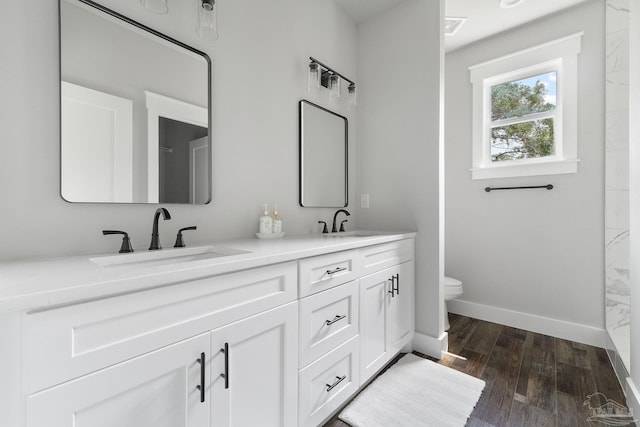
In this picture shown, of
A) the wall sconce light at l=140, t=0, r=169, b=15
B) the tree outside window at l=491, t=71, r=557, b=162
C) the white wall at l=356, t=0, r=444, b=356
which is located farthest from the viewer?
the tree outside window at l=491, t=71, r=557, b=162

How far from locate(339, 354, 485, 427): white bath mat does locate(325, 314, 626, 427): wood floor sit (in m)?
0.06

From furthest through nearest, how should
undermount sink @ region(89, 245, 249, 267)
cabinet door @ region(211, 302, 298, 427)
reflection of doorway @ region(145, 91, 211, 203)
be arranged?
1. reflection of doorway @ region(145, 91, 211, 203)
2. undermount sink @ region(89, 245, 249, 267)
3. cabinet door @ region(211, 302, 298, 427)

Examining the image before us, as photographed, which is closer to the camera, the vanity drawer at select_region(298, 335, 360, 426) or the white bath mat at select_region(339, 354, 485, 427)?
the vanity drawer at select_region(298, 335, 360, 426)

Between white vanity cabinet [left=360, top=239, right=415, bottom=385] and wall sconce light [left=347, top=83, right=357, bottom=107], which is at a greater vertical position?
wall sconce light [left=347, top=83, right=357, bottom=107]

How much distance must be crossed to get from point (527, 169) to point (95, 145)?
3.01 m

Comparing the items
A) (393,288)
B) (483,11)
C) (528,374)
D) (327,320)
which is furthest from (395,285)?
(483,11)

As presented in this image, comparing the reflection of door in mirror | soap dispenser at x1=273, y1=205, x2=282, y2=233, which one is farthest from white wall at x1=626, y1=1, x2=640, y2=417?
the reflection of door in mirror

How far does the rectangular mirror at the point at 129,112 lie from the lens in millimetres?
1063

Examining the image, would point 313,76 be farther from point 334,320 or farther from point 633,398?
point 633,398

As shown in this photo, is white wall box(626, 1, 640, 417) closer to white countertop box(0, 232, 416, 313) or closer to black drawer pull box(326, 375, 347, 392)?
black drawer pull box(326, 375, 347, 392)

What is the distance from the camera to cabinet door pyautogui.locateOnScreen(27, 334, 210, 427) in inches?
24.9

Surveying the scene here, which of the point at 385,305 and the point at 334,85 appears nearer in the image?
the point at 385,305

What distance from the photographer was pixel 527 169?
249cm

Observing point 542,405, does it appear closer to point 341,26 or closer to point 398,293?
point 398,293
